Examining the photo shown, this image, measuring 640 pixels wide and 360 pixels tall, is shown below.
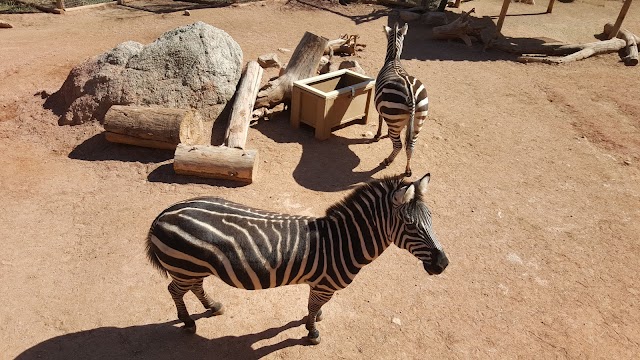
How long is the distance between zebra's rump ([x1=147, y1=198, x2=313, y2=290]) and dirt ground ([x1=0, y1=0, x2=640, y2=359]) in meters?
1.16

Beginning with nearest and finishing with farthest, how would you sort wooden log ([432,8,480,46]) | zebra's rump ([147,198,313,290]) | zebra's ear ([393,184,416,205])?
zebra's ear ([393,184,416,205]), zebra's rump ([147,198,313,290]), wooden log ([432,8,480,46])

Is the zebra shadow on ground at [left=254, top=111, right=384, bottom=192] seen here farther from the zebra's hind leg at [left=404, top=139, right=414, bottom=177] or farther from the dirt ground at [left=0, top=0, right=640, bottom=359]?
the zebra's hind leg at [left=404, top=139, right=414, bottom=177]

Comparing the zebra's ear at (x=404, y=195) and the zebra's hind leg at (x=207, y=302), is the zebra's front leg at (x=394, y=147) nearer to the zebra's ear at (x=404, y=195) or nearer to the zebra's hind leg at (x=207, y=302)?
the zebra's ear at (x=404, y=195)

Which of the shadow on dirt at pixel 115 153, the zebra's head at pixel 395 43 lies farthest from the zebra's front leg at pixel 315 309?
the zebra's head at pixel 395 43

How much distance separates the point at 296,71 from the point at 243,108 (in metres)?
1.89

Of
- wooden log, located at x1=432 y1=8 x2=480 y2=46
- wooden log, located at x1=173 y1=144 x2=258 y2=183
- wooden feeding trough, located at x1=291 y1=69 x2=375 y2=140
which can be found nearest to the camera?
wooden log, located at x1=173 y1=144 x2=258 y2=183

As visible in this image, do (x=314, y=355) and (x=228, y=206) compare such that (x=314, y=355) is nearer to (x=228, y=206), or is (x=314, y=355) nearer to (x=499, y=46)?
(x=228, y=206)

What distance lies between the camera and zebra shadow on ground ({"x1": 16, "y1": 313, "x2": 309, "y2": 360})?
14.9 feet

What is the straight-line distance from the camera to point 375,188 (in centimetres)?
409

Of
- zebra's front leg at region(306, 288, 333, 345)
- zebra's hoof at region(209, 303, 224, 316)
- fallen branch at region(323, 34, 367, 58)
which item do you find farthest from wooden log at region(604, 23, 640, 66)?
zebra's hoof at region(209, 303, 224, 316)

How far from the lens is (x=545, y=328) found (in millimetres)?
5191

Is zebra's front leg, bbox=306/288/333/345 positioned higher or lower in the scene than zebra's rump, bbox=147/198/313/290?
lower

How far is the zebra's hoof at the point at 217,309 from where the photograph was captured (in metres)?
4.94

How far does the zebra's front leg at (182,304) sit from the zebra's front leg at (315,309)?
1.25 meters
